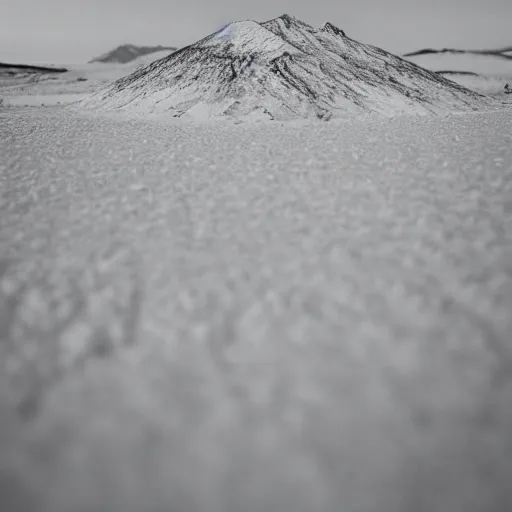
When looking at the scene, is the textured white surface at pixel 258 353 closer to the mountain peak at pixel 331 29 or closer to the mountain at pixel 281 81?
the mountain at pixel 281 81

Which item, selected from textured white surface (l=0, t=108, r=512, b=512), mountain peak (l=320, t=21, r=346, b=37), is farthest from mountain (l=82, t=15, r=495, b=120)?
textured white surface (l=0, t=108, r=512, b=512)

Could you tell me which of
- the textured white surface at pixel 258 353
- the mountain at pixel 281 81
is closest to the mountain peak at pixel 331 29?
the mountain at pixel 281 81

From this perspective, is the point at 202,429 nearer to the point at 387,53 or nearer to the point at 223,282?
the point at 223,282

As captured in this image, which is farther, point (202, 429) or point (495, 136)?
point (495, 136)

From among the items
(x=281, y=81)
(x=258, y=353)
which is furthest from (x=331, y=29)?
(x=258, y=353)

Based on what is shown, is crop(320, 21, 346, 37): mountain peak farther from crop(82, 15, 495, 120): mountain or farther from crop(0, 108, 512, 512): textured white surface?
crop(0, 108, 512, 512): textured white surface

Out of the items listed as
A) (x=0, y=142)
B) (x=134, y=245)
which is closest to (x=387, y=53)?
(x=0, y=142)
